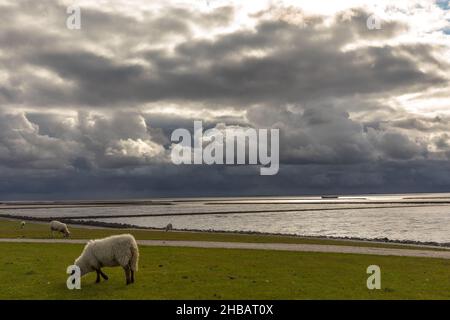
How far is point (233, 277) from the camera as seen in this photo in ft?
71.0

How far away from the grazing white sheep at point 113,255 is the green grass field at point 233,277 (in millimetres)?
811

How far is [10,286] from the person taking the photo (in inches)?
768

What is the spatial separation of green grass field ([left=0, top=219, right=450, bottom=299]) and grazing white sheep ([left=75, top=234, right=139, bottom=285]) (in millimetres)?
811

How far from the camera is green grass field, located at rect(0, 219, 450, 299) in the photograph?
18062 millimetres

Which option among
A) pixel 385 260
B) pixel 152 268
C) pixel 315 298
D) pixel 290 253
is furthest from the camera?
pixel 290 253

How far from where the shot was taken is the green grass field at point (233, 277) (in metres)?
18.1

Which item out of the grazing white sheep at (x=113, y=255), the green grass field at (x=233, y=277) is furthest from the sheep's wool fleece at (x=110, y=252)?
the green grass field at (x=233, y=277)

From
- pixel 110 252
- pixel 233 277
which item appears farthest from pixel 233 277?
pixel 110 252

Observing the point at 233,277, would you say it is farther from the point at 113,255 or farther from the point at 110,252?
the point at 110,252

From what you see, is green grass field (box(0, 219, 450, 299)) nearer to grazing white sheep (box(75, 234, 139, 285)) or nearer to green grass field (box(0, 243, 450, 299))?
green grass field (box(0, 243, 450, 299))

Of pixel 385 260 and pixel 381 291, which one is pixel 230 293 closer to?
pixel 381 291

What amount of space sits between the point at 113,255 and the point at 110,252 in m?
0.20
